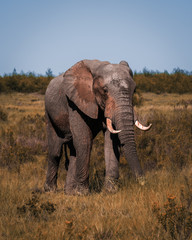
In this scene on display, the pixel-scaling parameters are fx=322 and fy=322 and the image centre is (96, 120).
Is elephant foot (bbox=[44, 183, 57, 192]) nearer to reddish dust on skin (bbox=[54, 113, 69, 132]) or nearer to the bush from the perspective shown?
reddish dust on skin (bbox=[54, 113, 69, 132])

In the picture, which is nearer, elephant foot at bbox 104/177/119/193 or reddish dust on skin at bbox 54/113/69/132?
elephant foot at bbox 104/177/119/193

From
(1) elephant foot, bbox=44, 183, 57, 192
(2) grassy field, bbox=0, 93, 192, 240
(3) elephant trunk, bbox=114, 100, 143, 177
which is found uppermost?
(3) elephant trunk, bbox=114, 100, 143, 177

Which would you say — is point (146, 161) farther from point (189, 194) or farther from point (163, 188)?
point (189, 194)

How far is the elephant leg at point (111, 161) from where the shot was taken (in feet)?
16.3

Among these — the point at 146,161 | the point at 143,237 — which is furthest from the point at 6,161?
the point at 143,237

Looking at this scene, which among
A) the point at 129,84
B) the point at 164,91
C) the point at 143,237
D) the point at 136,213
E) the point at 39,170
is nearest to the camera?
the point at 143,237

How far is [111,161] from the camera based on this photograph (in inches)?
197

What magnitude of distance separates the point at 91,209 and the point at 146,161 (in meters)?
3.27

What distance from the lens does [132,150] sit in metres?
4.27

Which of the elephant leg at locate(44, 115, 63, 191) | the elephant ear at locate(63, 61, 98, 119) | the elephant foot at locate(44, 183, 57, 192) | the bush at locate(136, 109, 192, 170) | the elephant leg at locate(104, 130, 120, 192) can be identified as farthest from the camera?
the bush at locate(136, 109, 192, 170)

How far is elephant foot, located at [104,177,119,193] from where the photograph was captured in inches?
192

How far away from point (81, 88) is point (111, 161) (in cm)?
122

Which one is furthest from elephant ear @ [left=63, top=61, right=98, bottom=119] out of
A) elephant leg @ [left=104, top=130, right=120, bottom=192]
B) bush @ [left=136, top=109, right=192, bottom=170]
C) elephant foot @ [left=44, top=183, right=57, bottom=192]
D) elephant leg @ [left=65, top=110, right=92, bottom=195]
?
bush @ [left=136, top=109, right=192, bottom=170]

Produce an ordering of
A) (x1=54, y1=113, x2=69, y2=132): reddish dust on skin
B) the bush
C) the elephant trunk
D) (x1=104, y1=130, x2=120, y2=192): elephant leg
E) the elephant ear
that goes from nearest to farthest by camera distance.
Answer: the elephant trunk → the elephant ear → (x1=104, y1=130, x2=120, y2=192): elephant leg → (x1=54, y1=113, x2=69, y2=132): reddish dust on skin → the bush
